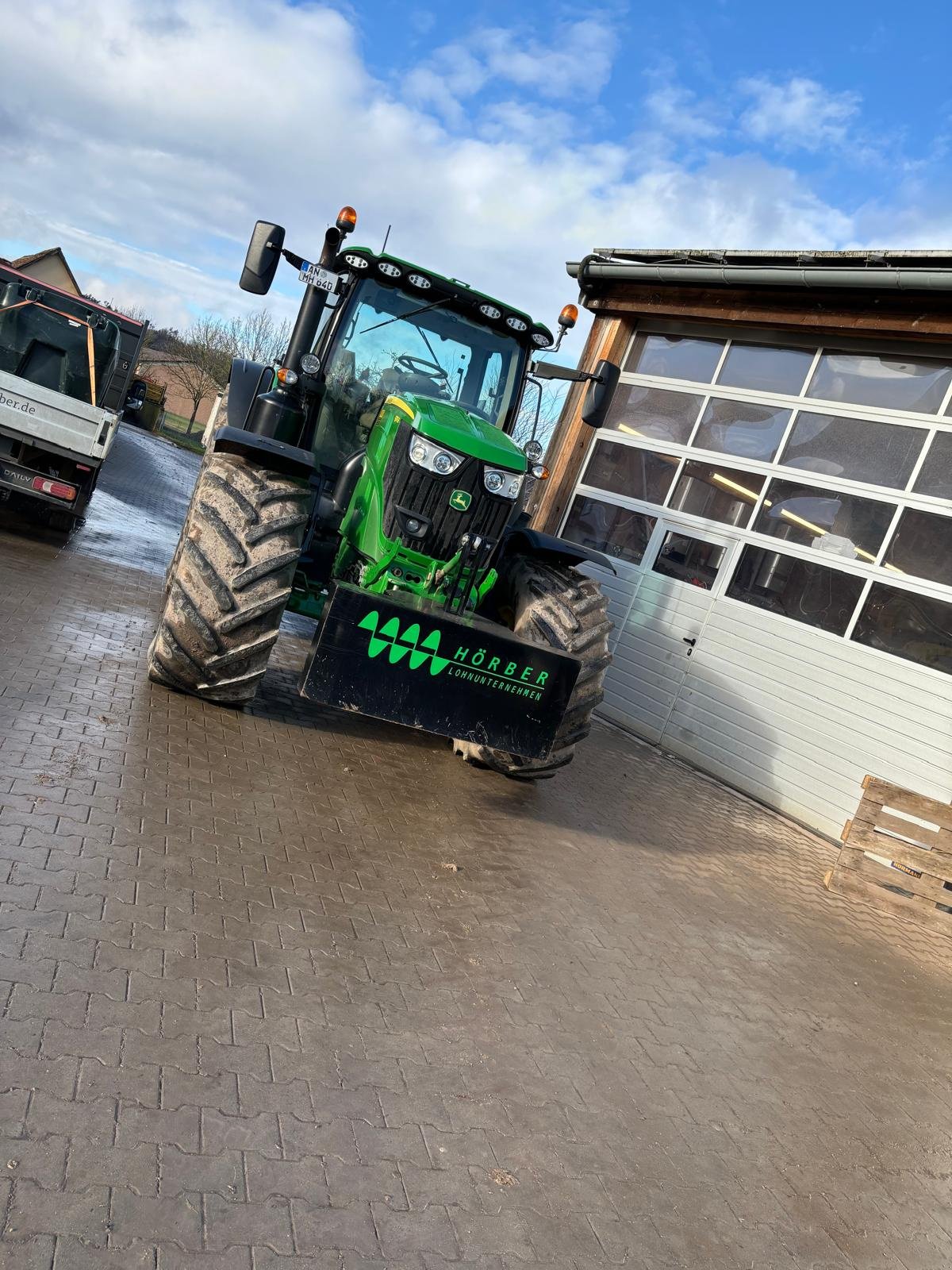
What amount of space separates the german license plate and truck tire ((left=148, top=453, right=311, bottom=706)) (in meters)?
1.39

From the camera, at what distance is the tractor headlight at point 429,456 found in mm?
5777

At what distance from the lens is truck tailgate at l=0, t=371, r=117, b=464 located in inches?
345

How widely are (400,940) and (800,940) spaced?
300 centimetres

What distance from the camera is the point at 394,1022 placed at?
3.55m

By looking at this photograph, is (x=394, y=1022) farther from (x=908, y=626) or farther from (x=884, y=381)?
(x=884, y=381)

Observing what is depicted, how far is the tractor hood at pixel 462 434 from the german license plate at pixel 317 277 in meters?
0.83

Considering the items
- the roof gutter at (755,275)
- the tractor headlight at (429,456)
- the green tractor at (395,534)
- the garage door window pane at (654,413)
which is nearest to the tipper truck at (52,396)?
the green tractor at (395,534)

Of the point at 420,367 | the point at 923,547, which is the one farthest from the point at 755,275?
the point at 420,367

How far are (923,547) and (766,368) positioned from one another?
289cm

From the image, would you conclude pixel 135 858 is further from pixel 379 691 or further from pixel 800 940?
pixel 800 940

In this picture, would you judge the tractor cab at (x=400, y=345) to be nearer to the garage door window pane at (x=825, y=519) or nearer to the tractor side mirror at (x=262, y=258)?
the tractor side mirror at (x=262, y=258)

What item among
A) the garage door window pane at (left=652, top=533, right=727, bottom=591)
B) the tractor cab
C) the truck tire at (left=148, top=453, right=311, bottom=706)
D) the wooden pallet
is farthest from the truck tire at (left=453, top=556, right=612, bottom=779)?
the garage door window pane at (left=652, top=533, right=727, bottom=591)

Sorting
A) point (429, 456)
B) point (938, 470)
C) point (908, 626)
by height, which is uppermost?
point (938, 470)

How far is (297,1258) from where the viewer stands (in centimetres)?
242
